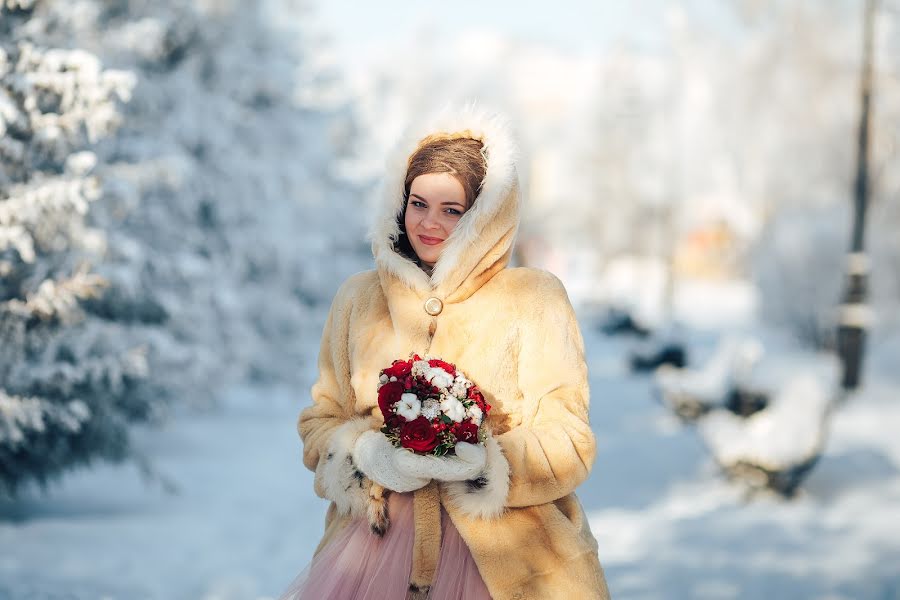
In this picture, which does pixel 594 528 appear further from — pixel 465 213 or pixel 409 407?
pixel 409 407

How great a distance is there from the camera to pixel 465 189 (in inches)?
113

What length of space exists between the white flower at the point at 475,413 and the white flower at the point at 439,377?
92 mm

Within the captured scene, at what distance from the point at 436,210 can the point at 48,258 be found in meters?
5.40

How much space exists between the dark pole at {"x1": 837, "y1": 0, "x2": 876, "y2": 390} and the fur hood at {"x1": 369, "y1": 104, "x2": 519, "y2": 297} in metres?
14.3

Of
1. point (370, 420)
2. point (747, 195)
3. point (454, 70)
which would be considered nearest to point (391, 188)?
point (370, 420)

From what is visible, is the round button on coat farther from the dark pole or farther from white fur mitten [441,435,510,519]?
Result: the dark pole

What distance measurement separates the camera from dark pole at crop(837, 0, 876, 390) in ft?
51.2

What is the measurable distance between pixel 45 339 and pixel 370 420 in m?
4.84

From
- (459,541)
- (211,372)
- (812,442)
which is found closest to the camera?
(459,541)

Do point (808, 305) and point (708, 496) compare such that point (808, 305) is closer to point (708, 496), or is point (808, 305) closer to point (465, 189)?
point (708, 496)

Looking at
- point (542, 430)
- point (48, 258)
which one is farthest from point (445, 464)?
point (48, 258)

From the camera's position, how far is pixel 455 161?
2.87 m

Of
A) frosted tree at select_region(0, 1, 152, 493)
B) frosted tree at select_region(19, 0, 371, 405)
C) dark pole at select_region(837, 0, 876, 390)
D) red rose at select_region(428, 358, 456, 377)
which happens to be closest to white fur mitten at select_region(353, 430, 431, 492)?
red rose at select_region(428, 358, 456, 377)

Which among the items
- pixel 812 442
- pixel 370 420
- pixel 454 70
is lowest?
pixel 812 442
